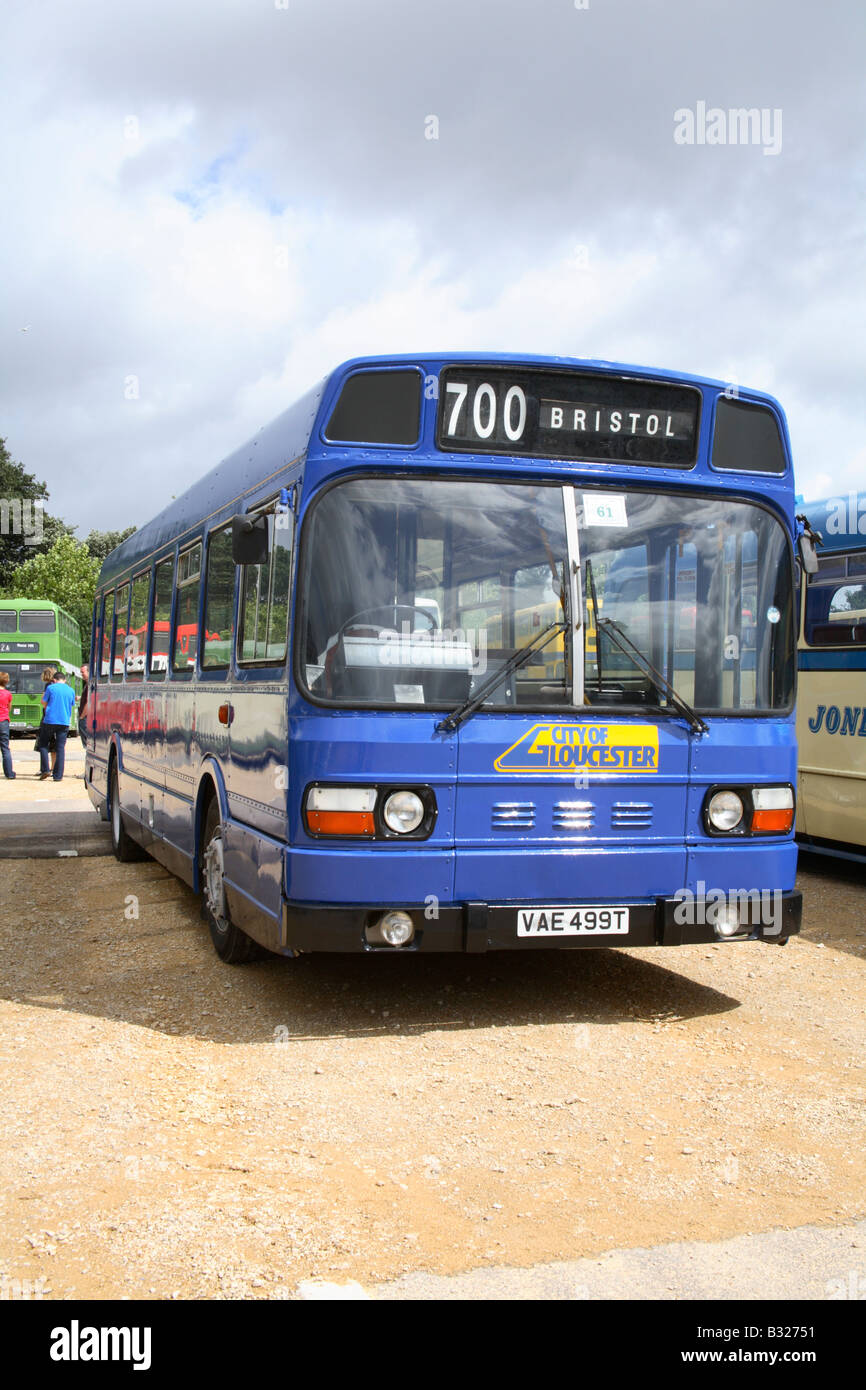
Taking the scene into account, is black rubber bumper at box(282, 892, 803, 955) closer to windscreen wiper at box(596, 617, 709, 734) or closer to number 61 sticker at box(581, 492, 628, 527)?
windscreen wiper at box(596, 617, 709, 734)

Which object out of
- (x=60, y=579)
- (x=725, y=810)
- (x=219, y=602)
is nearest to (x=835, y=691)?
(x=725, y=810)

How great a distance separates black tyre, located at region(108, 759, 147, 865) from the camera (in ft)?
40.3

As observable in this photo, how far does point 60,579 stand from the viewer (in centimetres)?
7256

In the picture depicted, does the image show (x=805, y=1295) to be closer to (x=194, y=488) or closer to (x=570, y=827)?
(x=570, y=827)

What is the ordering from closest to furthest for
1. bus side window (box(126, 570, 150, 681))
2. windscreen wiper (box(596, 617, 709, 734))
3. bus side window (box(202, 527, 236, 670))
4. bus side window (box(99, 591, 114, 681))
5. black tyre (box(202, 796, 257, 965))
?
1. windscreen wiper (box(596, 617, 709, 734))
2. black tyre (box(202, 796, 257, 965))
3. bus side window (box(202, 527, 236, 670))
4. bus side window (box(126, 570, 150, 681))
5. bus side window (box(99, 591, 114, 681))

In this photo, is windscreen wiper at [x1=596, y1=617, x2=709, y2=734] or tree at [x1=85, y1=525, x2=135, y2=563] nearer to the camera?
windscreen wiper at [x1=596, y1=617, x2=709, y2=734]

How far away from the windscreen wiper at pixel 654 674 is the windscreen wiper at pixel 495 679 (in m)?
0.28

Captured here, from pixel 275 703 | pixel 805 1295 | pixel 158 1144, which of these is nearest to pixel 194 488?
pixel 275 703

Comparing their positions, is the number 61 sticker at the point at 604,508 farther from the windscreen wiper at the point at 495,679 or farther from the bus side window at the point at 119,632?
the bus side window at the point at 119,632

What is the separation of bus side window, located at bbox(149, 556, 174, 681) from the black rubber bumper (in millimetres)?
4279

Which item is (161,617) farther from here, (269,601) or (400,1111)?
(400,1111)

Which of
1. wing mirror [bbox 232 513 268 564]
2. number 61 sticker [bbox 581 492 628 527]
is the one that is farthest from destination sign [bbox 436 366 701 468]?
wing mirror [bbox 232 513 268 564]

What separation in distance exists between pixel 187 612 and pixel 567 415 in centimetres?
362

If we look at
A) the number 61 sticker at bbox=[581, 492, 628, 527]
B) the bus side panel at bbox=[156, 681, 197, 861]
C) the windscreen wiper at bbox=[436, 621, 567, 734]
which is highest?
the number 61 sticker at bbox=[581, 492, 628, 527]
